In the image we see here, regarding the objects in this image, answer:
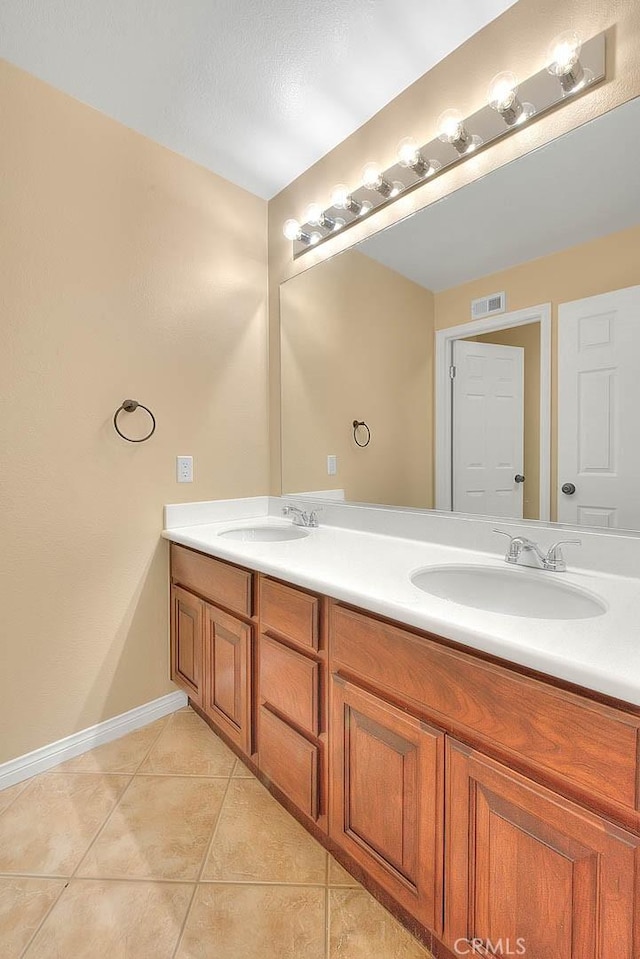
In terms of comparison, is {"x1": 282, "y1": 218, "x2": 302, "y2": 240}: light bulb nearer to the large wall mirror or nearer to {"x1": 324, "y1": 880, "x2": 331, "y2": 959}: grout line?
the large wall mirror

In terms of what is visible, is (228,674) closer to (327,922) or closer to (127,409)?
(327,922)

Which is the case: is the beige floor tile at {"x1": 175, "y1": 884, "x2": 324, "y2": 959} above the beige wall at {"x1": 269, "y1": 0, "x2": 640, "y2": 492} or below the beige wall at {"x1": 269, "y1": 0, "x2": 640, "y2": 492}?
below

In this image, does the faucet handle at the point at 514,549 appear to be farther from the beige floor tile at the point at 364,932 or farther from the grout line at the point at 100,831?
the grout line at the point at 100,831

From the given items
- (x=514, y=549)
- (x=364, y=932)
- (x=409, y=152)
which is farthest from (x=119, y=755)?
(x=409, y=152)

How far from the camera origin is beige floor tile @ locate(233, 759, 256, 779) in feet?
5.27

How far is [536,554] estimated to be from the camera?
123cm

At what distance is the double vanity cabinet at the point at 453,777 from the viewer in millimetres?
690

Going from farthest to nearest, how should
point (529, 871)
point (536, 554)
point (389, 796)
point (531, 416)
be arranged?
point (531, 416), point (536, 554), point (389, 796), point (529, 871)

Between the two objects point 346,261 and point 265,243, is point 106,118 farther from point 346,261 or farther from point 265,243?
point 346,261

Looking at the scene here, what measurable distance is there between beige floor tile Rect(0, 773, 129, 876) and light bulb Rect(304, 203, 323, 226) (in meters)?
2.27

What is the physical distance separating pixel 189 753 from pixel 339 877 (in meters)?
0.75

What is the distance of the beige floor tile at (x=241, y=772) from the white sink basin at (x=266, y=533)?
829mm

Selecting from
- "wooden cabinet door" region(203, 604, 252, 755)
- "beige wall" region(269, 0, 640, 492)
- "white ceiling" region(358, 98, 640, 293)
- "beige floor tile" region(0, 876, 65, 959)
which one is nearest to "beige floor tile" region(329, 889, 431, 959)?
"wooden cabinet door" region(203, 604, 252, 755)

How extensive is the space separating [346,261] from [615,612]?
1.61 m
